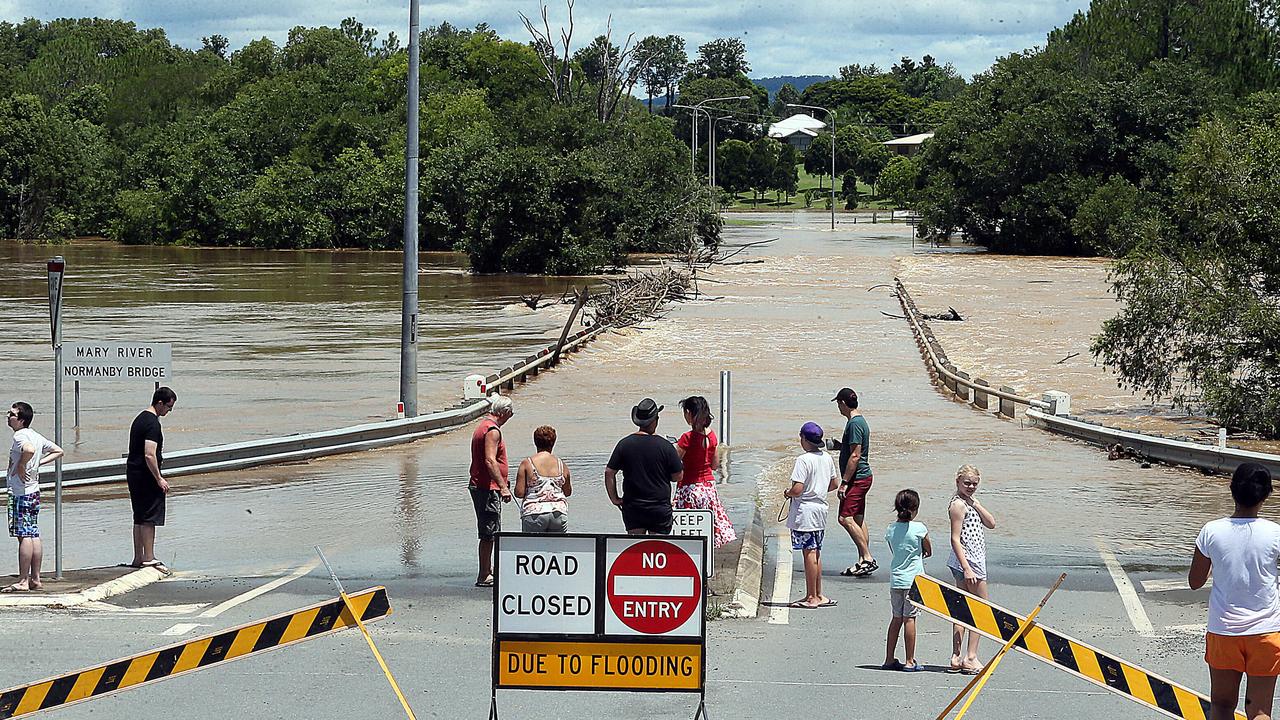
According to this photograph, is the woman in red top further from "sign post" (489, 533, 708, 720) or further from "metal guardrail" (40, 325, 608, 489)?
"metal guardrail" (40, 325, 608, 489)

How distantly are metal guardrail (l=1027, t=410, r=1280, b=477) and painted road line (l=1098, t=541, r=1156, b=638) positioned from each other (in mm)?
4856

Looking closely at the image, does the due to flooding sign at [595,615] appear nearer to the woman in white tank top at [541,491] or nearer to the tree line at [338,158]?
the woman in white tank top at [541,491]

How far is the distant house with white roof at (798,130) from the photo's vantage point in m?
172

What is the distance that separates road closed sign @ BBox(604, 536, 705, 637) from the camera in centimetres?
721

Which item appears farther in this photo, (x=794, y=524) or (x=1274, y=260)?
(x=1274, y=260)

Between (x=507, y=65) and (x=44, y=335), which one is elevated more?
(x=507, y=65)

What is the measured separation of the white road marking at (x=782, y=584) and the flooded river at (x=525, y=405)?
0.77 meters

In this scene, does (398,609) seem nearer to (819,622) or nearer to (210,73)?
(819,622)

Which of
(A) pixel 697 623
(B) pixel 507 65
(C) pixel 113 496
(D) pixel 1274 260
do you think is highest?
(B) pixel 507 65

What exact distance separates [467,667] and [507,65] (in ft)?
355

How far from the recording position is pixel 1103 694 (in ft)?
28.9

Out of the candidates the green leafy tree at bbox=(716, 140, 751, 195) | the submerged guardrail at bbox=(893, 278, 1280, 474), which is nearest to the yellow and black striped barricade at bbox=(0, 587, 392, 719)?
the submerged guardrail at bbox=(893, 278, 1280, 474)

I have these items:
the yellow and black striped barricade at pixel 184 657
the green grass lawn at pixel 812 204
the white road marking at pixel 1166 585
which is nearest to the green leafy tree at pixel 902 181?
the green grass lawn at pixel 812 204

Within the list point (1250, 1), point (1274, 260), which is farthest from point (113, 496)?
point (1250, 1)
